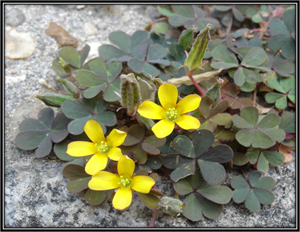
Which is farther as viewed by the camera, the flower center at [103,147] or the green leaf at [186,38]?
the green leaf at [186,38]

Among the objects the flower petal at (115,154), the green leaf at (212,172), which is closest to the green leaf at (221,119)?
the green leaf at (212,172)

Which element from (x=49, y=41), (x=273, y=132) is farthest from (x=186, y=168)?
(x=49, y=41)

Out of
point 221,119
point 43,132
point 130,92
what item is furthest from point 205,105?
point 43,132

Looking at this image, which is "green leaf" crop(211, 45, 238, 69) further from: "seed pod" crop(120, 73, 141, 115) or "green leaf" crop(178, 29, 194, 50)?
"seed pod" crop(120, 73, 141, 115)

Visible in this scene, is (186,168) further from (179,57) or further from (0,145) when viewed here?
(0,145)

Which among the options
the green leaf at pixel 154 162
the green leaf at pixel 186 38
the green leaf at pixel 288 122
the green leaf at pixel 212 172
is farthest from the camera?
the green leaf at pixel 186 38

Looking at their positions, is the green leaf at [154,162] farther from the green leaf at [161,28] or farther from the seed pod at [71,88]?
the green leaf at [161,28]
